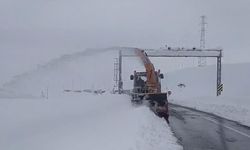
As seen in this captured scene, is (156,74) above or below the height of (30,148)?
above

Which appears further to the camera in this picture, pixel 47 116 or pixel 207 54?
pixel 207 54

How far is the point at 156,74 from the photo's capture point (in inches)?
1121

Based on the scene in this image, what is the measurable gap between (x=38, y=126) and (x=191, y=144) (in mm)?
7344

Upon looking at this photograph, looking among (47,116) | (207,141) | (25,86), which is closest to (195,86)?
(25,86)

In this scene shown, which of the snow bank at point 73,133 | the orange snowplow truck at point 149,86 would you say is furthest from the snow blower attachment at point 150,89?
the snow bank at point 73,133

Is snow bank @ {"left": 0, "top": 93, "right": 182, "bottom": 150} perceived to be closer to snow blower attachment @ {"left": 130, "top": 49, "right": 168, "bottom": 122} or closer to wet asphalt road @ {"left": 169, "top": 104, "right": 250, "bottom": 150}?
wet asphalt road @ {"left": 169, "top": 104, "right": 250, "bottom": 150}

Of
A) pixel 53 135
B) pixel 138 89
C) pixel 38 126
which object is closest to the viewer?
pixel 53 135

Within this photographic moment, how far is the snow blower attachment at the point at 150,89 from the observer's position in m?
25.0

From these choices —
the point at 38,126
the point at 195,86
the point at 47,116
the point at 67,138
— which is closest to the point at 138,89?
the point at 47,116

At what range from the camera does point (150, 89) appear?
28.1 m

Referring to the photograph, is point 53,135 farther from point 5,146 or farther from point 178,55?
point 178,55

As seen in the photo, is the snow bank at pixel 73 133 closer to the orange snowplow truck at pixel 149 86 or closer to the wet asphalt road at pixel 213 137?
the wet asphalt road at pixel 213 137

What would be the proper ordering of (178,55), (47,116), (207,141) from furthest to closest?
(178,55)
(47,116)
(207,141)

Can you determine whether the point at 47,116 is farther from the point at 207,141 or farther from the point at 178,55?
the point at 178,55
